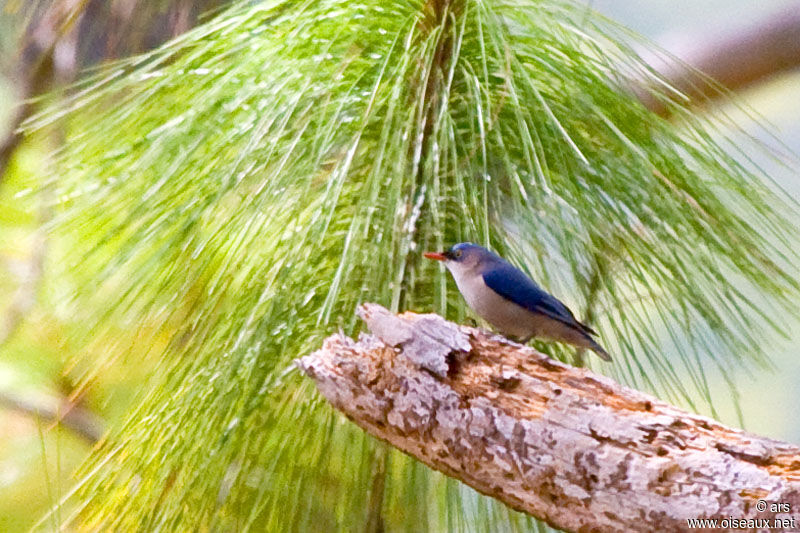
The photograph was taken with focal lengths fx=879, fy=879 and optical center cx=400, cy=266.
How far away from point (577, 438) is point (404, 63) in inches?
14.3

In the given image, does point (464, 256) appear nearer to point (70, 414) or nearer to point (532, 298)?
point (532, 298)

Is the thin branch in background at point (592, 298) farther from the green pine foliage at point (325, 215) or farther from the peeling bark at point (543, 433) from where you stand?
the peeling bark at point (543, 433)

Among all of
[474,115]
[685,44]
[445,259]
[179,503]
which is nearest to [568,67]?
[474,115]

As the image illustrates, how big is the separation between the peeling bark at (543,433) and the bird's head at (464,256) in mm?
74

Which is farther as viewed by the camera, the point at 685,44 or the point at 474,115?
the point at 685,44

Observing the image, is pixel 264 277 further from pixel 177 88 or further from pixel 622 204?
pixel 622 204

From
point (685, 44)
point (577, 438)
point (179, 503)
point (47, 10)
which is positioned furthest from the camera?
point (685, 44)

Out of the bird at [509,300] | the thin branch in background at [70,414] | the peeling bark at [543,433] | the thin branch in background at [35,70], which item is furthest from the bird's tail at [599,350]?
the thin branch in background at [70,414]

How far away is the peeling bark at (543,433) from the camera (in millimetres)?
598

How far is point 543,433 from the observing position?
→ 65 cm

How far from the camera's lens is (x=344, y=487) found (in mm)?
807

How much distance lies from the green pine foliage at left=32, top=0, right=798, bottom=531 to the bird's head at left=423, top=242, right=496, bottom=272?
0.01m

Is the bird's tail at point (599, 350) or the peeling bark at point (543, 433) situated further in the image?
the bird's tail at point (599, 350)

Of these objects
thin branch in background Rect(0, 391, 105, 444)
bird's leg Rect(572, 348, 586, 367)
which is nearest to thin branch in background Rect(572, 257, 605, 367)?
bird's leg Rect(572, 348, 586, 367)
